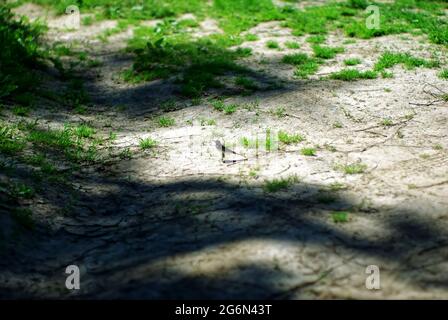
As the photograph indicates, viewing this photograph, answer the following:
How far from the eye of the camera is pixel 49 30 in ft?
40.7

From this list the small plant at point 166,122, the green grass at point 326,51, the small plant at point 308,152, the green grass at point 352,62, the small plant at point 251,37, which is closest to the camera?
the small plant at point 308,152

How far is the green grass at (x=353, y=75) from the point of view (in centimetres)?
852

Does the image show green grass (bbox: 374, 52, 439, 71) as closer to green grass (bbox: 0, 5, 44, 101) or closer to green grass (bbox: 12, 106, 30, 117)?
green grass (bbox: 12, 106, 30, 117)

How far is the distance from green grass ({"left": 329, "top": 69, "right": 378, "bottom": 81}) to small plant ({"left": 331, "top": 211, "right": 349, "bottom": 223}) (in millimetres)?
3915

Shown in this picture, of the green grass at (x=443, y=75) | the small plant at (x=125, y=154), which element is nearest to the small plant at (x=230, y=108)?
the small plant at (x=125, y=154)

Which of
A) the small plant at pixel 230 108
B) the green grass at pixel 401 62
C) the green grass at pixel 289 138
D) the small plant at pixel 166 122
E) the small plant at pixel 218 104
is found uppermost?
the green grass at pixel 401 62

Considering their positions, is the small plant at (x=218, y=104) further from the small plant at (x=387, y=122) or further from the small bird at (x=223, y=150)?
the small plant at (x=387, y=122)

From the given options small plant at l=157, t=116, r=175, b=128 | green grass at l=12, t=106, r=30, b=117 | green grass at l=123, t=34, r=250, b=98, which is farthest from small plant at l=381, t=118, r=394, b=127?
green grass at l=12, t=106, r=30, b=117

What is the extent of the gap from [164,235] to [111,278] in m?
0.72

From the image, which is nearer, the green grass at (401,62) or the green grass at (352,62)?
the green grass at (401,62)

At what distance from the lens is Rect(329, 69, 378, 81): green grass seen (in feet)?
27.9

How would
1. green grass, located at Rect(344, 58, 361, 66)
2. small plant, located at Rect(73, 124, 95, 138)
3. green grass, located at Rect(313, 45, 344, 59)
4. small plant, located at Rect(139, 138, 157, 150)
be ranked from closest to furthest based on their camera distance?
1. small plant, located at Rect(139, 138, 157, 150)
2. small plant, located at Rect(73, 124, 95, 138)
3. green grass, located at Rect(344, 58, 361, 66)
4. green grass, located at Rect(313, 45, 344, 59)

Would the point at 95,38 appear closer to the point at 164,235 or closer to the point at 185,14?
the point at 185,14

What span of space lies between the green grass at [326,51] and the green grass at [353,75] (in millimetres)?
979
